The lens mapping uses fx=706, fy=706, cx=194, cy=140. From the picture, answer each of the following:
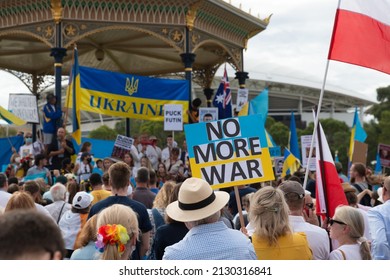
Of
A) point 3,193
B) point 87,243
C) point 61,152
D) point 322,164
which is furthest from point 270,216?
point 61,152

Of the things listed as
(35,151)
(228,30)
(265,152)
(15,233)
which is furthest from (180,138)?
(15,233)

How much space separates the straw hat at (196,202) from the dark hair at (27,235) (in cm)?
206

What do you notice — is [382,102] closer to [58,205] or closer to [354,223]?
[58,205]

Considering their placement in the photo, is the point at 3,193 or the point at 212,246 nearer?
the point at 212,246

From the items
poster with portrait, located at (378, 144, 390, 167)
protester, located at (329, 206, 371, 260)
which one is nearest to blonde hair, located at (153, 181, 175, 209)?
protester, located at (329, 206, 371, 260)

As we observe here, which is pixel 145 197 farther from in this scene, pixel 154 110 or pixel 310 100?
pixel 310 100

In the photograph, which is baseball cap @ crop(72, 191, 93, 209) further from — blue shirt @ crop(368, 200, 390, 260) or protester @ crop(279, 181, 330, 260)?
blue shirt @ crop(368, 200, 390, 260)

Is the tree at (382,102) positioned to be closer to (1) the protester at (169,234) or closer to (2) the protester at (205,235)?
(1) the protester at (169,234)

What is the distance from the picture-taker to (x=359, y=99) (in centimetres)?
10650

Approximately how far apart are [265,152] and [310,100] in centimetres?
9894

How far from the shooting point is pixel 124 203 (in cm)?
679

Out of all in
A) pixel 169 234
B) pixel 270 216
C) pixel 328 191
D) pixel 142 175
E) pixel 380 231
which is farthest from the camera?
pixel 142 175

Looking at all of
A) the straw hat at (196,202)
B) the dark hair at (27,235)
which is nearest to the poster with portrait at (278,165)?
the straw hat at (196,202)

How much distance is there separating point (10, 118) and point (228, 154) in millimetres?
11867
